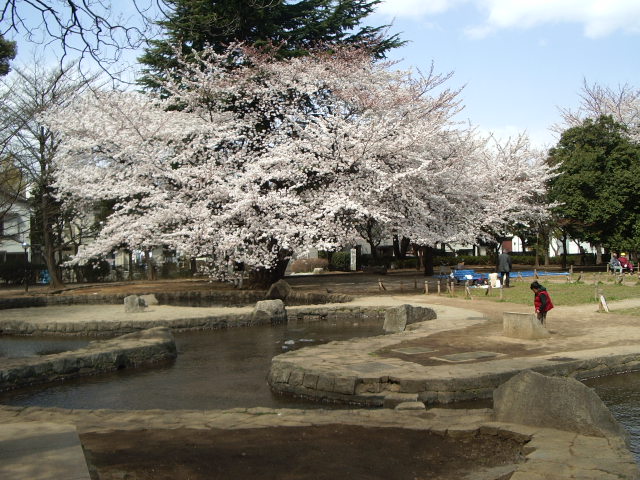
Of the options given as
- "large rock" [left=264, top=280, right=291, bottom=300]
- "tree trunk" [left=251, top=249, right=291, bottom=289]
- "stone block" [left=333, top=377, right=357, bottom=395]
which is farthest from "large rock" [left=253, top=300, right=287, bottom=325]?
"stone block" [left=333, top=377, right=357, bottom=395]

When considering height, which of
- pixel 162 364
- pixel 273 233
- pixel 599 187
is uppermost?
pixel 599 187

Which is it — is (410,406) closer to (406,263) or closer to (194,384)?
(194,384)

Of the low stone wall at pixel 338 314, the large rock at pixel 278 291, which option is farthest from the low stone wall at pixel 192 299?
the low stone wall at pixel 338 314

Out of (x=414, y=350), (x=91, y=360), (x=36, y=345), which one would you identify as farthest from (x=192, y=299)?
(x=414, y=350)

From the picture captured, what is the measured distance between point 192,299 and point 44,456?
21844 mm

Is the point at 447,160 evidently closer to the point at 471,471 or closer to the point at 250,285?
the point at 250,285

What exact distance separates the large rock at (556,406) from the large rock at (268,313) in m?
11.5

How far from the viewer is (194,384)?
10125 millimetres

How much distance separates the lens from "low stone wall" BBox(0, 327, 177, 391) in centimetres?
1030

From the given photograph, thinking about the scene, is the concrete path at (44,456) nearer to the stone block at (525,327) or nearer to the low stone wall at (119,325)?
the stone block at (525,327)

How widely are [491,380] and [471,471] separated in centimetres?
350

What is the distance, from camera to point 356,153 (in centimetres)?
2375

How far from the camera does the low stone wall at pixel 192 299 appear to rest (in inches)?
897

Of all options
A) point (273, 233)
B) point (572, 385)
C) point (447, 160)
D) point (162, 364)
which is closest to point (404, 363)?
point (572, 385)
